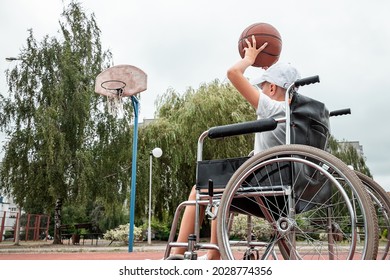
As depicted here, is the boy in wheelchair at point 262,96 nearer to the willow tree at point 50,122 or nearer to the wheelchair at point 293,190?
the wheelchair at point 293,190

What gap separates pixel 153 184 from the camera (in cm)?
1481

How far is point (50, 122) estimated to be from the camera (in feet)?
Result: 45.5

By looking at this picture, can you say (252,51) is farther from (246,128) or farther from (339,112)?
(246,128)

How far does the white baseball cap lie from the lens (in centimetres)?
234

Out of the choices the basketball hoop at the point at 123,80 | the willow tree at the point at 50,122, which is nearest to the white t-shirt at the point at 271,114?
the basketball hoop at the point at 123,80

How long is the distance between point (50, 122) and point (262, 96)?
1265 centimetres

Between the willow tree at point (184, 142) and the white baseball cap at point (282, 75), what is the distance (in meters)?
11.7

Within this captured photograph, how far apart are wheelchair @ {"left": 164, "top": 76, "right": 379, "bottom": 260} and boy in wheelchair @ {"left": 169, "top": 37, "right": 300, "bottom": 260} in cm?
20

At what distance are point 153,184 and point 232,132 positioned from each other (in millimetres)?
12968

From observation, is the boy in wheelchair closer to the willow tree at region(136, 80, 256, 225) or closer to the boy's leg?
the boy's leg

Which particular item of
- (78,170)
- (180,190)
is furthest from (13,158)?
(180,190)

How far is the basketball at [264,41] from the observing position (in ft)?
8.80

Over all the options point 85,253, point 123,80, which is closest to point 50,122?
point 123,80
